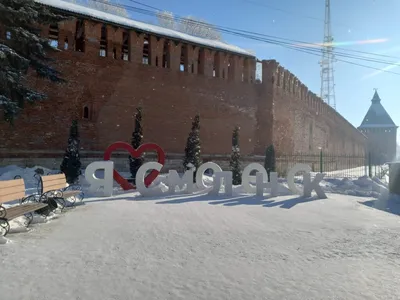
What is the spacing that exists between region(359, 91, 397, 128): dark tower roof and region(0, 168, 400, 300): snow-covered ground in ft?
180

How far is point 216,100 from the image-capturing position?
1736 centimetres

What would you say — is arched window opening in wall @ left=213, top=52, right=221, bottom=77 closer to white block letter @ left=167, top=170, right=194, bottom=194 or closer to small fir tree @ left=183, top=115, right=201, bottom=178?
small fir tree @ left=183, top=115, right=201, bottom=178

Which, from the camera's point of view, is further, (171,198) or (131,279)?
(171,198)

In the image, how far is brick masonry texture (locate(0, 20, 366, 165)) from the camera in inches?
539

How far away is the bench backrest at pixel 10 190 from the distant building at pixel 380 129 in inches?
2146

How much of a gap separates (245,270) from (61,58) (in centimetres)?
1335

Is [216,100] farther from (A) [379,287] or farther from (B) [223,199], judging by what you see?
(A) [379,287]

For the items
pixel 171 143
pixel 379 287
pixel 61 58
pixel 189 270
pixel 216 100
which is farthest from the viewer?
pixel 216 100

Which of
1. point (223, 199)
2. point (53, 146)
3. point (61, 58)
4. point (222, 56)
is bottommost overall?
point (223, 199)

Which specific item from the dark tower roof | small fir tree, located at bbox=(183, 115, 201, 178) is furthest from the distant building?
small fir tree, located at bbox=(183, 115, 201, 178)

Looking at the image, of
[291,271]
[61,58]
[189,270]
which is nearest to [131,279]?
[189,270]

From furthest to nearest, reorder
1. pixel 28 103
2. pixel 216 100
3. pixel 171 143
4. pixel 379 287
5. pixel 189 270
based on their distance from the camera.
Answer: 1. pixel 216 100
2. pixel 171 143
3. pixel 28 103
4. pixel 189 270
5. pixel 379 287

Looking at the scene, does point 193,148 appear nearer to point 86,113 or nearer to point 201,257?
point 86,113

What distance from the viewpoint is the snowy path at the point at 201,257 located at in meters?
2.70
